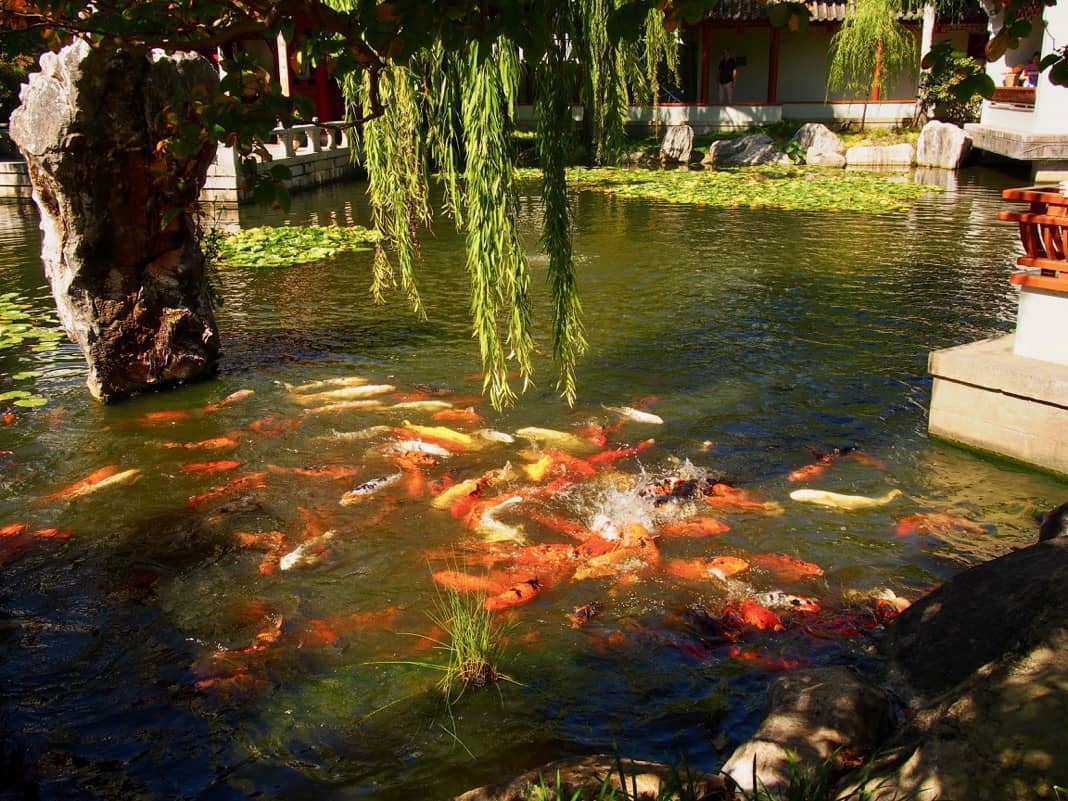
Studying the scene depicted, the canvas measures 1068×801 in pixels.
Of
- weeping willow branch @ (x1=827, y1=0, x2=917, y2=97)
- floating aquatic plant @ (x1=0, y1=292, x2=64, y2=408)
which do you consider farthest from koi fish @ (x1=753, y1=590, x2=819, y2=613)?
weeping willow branch @ (x1=827, y1=0, x2=917, y2=97)

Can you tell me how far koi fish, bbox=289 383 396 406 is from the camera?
26.5ft

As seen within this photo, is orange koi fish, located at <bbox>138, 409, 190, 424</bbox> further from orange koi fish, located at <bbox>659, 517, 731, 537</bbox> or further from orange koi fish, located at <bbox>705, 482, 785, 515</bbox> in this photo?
orange koi fish, located at <bbox>705, 482, 785, 515</bbox>

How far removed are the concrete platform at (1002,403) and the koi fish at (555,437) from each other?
259cm

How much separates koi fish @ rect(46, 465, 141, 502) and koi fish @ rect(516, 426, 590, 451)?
2.85 m

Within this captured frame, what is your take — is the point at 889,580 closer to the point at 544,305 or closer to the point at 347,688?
the point at 347,688

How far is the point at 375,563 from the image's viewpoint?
557 centimetres

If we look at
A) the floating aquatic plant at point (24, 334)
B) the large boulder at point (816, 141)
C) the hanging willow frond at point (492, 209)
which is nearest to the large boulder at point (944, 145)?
the large boulder at point (816, 141)

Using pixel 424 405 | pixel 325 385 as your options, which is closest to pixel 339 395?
pixel 325 385

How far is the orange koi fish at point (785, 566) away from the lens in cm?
531

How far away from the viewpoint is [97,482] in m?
6.66

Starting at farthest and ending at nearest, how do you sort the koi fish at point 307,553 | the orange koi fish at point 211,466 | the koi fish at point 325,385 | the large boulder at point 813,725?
the koi fish at point 325,385, the orange koi fish at point 211,466, the koi fish at point 307,553, the large boulder at point 813,725

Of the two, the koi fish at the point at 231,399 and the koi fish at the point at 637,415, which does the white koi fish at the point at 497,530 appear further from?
the koi fish at the point at 231,399

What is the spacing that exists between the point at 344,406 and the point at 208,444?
1.16 m

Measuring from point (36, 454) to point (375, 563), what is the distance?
3267 millimetres
